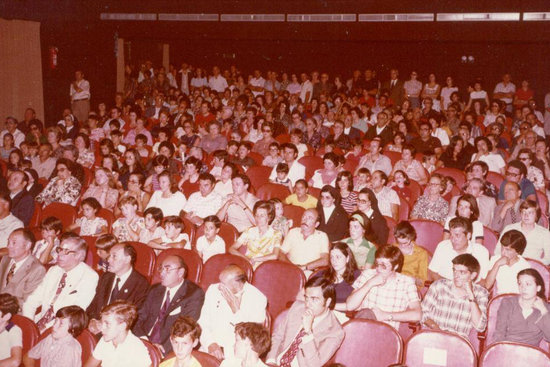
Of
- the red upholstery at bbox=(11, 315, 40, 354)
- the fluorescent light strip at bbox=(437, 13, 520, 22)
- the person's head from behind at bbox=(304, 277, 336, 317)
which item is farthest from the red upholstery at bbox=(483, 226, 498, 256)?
the fluorescent light strip at bbox=(437, 13, 520, 22)

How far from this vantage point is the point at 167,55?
17000 mm

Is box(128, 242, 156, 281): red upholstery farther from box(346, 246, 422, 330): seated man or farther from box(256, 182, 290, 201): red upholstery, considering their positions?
box(256, 182, 290, 201): red upholstery

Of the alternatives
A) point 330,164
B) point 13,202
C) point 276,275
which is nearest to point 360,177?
point 330,164

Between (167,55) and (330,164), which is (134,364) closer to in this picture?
(330,164)

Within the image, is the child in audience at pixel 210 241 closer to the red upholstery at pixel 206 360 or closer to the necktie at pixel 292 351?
the necktie at pixel 292 351

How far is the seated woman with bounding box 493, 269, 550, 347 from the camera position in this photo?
13.6 feet

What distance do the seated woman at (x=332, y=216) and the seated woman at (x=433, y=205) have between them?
883 millimetres

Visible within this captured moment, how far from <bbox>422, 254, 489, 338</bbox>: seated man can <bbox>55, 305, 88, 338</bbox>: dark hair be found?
2364mm

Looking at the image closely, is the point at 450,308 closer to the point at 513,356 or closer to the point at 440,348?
the point at 440,348

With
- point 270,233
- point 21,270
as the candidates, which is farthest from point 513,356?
point 21,270

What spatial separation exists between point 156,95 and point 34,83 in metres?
2.37

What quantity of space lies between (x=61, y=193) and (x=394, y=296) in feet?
14.6

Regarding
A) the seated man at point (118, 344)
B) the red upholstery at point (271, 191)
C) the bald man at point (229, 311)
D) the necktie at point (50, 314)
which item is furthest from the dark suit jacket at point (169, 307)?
the red upholstery at point (271, 191)

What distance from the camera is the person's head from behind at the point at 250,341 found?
3.50m
